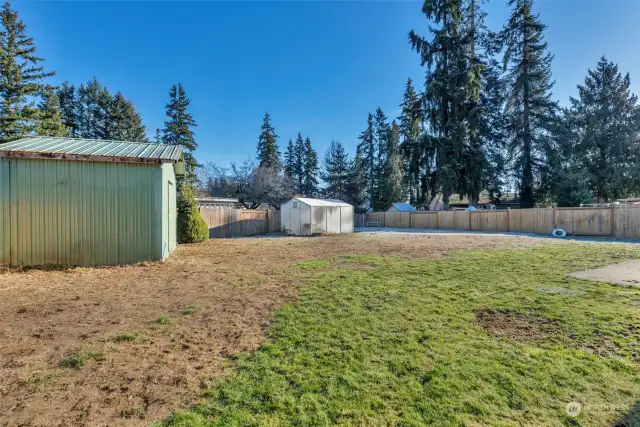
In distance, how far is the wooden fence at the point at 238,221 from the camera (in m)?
A: 16.1

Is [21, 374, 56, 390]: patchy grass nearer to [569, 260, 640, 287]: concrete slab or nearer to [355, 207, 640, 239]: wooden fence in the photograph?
[569, 260, 640, 287]: concrete slab

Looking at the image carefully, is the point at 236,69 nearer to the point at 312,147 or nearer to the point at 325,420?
the point at 325,420

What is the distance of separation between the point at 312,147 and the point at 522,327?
36754 mm

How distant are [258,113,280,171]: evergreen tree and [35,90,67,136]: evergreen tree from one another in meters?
17.9

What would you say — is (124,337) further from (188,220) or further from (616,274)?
(188,220)

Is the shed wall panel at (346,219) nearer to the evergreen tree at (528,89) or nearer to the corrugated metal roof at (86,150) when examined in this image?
the corrugated metal roof at (86,150)

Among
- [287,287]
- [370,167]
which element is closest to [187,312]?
[287,287]

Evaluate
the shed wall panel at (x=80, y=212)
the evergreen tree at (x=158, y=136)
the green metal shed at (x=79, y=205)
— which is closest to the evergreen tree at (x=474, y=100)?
the green metal shed at (x=79, y=205)

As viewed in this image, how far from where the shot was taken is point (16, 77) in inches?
634

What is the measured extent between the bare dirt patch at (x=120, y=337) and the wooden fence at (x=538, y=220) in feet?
54.5

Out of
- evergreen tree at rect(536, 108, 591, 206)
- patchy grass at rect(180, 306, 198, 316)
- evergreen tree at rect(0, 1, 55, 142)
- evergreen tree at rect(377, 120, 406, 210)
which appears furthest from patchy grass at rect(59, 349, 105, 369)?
evergreen tree at rect(377, 120, 406, 210)

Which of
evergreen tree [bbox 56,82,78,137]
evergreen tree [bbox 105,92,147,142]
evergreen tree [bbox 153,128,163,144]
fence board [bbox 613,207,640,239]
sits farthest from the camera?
evergreen tree [bbox 153,128,163,144]

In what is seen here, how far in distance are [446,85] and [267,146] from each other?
2053 centimetres

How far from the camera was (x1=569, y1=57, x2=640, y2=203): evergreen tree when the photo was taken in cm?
2158
